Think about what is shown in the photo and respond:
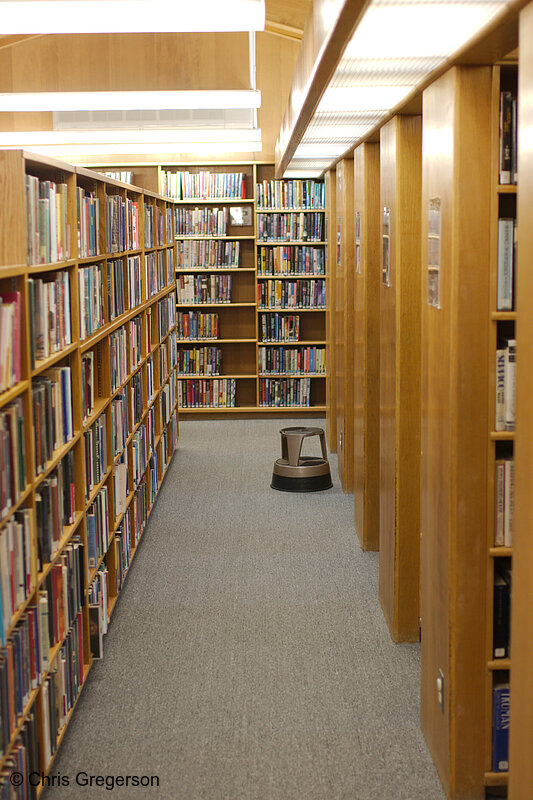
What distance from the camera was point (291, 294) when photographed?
9.28 meters

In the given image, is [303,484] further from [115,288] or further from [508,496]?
[508,496]

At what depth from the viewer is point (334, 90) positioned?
3.18m

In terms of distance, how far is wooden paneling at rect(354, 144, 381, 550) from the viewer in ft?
16.3

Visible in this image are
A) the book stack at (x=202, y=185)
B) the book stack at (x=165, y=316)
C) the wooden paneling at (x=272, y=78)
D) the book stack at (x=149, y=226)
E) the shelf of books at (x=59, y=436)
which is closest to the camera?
the shelf of books at (x=59, y=436)

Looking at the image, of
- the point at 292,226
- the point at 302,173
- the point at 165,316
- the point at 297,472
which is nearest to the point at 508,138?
the point at 297,472

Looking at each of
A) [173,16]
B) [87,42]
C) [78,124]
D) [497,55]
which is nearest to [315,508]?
[173,16]

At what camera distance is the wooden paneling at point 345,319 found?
6.07m

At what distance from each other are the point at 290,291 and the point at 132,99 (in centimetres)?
369

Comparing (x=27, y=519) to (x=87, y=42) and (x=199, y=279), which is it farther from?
(x=87, y=42)

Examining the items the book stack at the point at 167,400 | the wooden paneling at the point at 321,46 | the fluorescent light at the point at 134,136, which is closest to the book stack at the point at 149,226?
the fluorescent light at the point at 134,136

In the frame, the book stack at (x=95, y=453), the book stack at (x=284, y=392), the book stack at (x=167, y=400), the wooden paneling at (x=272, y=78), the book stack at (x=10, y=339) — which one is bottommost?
the book stack at (x=284, y=392)

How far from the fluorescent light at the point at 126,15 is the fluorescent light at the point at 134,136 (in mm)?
3312

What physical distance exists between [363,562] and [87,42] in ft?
21.9

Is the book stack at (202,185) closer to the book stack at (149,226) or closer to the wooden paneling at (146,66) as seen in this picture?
the wooden paneling at (146,66)
